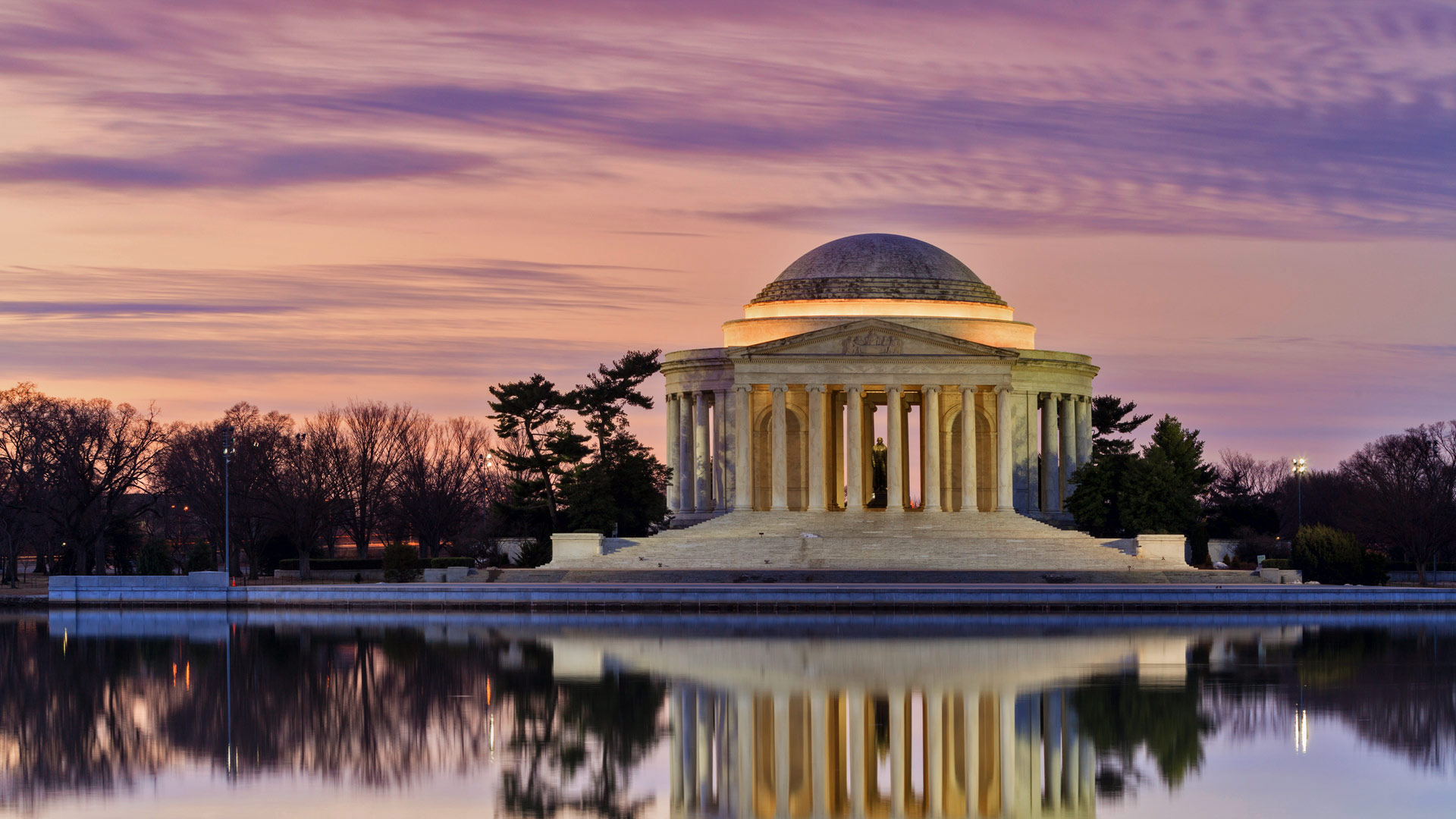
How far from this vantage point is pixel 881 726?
31.7 m

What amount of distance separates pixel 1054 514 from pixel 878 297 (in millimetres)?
14514

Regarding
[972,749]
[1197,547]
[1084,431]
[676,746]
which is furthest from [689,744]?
[1084,431]

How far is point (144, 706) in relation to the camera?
36344 millimetres

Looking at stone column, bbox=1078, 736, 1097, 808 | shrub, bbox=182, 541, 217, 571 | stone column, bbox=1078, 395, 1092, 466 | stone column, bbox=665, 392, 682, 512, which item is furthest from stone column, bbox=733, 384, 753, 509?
stone column, bbox=1078, 736, 1097, 808

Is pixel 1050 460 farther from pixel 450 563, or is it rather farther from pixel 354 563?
pixel 354 563

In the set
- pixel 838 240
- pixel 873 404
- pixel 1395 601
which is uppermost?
pixel 838 240

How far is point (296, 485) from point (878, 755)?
7954 cm

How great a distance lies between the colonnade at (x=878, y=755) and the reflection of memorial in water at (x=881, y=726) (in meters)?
0.04

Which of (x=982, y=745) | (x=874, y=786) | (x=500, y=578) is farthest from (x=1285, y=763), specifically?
(x=500, y=578)

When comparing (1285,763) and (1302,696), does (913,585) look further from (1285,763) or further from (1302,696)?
(1285,763)

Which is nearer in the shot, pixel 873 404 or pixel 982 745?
pixel 982 745

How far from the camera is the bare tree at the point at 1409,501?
304 ft

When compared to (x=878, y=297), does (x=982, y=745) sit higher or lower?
lower

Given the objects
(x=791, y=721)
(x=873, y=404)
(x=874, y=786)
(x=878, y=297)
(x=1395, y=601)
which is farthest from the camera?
(x=873, y=404)
